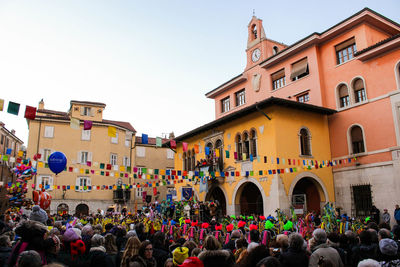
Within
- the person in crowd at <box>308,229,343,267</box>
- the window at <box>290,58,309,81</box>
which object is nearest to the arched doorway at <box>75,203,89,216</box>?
the window at <box>290,58,309,81</box>

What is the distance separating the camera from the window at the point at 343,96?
1998cm

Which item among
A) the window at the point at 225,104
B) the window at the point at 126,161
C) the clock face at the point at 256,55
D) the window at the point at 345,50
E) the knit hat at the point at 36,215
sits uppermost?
the clock face at the point at 256,55

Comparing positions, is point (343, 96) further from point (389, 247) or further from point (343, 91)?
point (389, 247)

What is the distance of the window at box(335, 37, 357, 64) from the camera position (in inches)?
784

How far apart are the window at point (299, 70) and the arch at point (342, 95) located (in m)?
2.53

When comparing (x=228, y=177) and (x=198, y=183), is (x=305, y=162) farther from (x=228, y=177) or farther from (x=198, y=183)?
(x=198, y=183)

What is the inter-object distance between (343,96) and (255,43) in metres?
8.87

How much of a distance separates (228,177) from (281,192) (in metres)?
4.67

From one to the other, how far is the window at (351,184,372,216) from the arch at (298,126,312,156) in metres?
3.23

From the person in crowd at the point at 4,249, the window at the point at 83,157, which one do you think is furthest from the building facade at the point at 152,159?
the person in crowd at the point at 4,249

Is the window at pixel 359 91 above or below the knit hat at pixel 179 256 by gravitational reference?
above

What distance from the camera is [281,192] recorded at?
17.7 meters

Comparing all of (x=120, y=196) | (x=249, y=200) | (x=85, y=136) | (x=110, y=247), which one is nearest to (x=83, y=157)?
(x=85, y=136)

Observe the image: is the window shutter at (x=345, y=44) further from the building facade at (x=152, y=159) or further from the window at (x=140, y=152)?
the window at (x=140, y=152)
